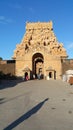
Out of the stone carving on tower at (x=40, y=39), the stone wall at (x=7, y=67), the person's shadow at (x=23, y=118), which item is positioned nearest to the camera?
the person's shadow at (x=23, y=118)

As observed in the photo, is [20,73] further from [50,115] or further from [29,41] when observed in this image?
[50,115]

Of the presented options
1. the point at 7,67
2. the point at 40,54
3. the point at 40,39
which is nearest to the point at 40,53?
the point at 40,54

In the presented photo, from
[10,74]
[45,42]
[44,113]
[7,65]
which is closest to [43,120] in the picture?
[44,113]

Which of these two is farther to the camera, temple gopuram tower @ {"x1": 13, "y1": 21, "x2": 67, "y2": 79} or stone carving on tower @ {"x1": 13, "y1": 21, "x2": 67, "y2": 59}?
stone carving on tower @ {"x1": 13, "y1": 21, "x2": 67, "y2": 59}

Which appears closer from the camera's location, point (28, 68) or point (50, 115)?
point (50, 115)

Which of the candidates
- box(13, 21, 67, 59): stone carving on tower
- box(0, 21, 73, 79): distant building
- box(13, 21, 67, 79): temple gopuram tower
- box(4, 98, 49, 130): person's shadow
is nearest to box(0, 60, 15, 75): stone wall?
box(0, 21, 73, 79): distant building

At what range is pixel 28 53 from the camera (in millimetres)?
66312

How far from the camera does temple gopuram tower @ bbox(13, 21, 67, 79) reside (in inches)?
2571

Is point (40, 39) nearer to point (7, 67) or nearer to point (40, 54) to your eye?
point (40, 54)

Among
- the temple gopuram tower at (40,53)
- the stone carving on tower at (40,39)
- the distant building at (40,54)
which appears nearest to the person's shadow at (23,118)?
the distant building at (40,54)

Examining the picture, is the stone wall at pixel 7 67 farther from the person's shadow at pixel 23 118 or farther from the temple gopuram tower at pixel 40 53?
the person's shadow at pixel 23 118

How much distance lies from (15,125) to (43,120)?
153 cm

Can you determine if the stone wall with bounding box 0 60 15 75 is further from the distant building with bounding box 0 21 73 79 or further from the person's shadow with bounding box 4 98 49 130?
the person's shadow with bounding box 4 98 49 130

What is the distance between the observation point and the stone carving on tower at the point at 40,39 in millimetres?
76000
